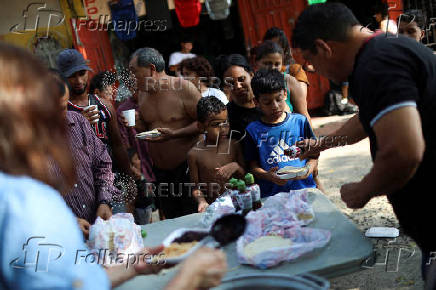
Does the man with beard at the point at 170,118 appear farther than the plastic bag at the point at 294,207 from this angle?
Yes

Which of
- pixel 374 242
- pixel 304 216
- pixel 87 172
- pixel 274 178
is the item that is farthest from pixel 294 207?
pixel 374 242

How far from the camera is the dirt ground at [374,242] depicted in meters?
2.98

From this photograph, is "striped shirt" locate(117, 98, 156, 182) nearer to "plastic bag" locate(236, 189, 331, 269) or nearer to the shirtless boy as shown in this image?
the shirtless boy

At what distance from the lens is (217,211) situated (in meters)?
2.16

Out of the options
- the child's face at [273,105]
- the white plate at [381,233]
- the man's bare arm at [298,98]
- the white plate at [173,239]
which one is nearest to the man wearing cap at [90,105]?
the child's face at [273,105]

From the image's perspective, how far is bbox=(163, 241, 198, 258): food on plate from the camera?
5.69 feet

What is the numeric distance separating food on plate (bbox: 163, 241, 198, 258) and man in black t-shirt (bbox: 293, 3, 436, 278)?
0.72 meters

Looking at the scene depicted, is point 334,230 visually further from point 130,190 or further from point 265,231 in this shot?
point 130,190

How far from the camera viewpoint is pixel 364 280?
3.07 meters

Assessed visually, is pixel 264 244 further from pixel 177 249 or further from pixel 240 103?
pixel 240 103

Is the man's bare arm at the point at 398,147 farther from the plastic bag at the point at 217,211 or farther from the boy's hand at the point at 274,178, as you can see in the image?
the boy's hand at the point at 274,178

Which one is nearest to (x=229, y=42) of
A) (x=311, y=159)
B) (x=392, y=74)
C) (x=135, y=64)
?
(x=135, y=64)

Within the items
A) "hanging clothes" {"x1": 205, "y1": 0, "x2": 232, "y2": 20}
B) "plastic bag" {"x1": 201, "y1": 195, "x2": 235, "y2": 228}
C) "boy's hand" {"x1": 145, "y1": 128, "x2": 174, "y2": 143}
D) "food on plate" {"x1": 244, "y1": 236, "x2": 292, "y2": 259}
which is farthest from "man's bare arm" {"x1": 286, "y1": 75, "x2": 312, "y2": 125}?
"hanging clothes" {"x1": 205, "y1": 0, "x2": 232, "y2": 20}

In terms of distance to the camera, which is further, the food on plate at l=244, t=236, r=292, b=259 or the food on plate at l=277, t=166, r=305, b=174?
the food on plate at l=277, t=166, r=305, b=174
